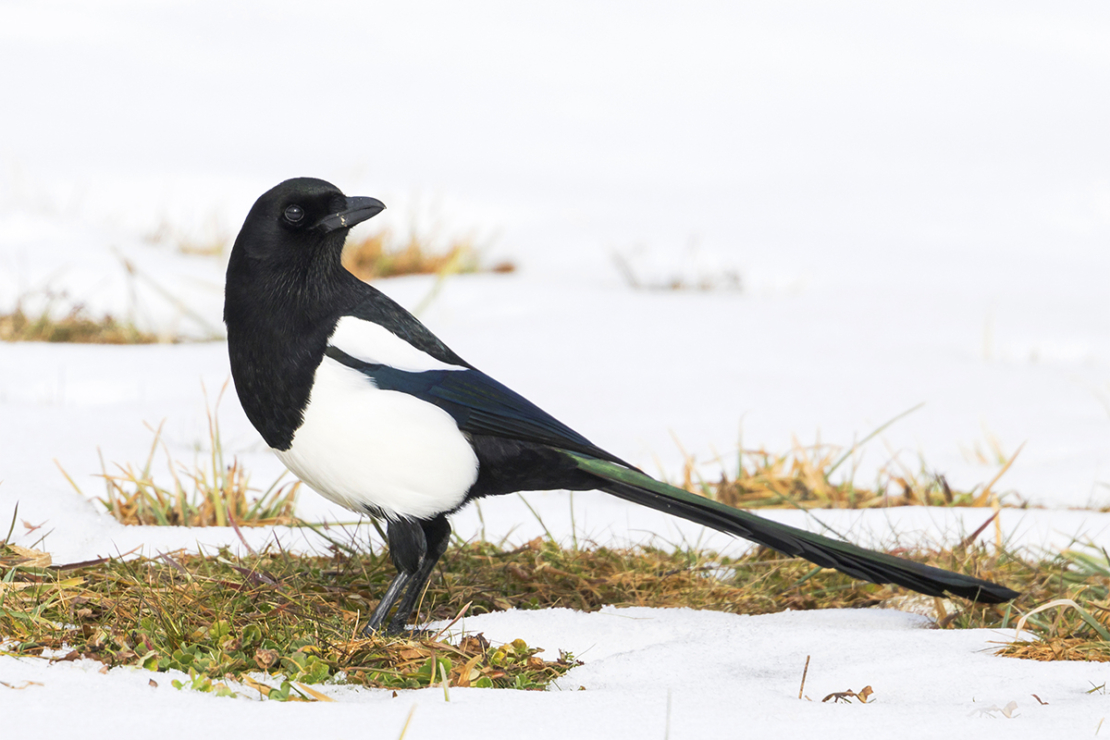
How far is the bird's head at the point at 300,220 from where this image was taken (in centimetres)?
291

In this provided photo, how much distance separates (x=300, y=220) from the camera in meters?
2.92

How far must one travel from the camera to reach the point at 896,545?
3506mm

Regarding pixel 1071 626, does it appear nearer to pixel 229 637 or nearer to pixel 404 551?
pixel 404 551

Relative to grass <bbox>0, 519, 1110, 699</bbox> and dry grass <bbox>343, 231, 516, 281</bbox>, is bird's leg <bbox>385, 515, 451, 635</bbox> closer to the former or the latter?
grass <bbox>0, 519, 1110, 699</bbox>

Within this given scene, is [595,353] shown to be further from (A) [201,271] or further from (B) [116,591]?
(B) [116,591]

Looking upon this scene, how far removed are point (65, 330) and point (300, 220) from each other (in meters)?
4.41

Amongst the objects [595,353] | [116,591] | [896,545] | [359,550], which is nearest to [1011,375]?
[595,353]

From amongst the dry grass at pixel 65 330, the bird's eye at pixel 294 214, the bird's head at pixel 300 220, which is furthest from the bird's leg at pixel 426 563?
the dry grass at pixel 65 330

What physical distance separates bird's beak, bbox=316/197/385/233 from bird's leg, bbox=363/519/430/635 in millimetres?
731

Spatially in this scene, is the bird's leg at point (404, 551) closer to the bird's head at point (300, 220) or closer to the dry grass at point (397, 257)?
the bird's head at point (300, 220)

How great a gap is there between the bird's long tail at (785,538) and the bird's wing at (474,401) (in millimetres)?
65

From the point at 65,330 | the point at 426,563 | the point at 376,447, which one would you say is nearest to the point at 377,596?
the point at 426,563

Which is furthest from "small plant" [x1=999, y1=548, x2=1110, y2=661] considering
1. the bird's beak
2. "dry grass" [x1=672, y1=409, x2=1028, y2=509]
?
the bird's beak

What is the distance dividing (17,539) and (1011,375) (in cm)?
519
